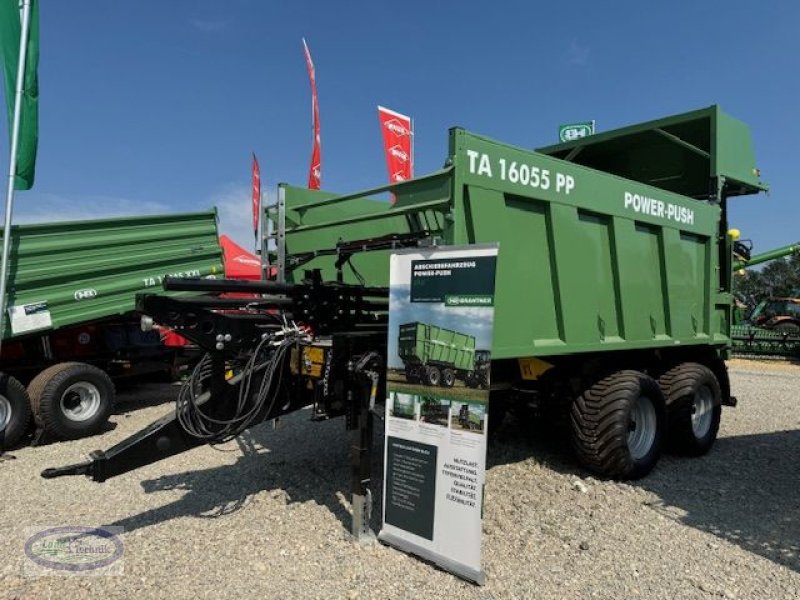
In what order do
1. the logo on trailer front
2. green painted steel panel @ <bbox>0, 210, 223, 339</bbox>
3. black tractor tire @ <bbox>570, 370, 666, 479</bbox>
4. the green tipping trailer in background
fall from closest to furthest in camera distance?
the green tipping trailer in background < black tractor tire @ <bbox>570, 370, 666, 479</bbox> < green painted steel panel @ <bbox>0, 210, 223, 339</bbox> < the logo on trailer front

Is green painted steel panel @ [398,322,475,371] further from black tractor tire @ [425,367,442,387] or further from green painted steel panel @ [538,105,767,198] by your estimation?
green painted steel panel @ [538,105,767,198]

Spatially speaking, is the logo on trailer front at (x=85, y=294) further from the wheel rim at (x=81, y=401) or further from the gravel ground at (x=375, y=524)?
the gravel ground at (x=375, y=524)

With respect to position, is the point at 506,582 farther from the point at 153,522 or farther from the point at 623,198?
the point at 623,198

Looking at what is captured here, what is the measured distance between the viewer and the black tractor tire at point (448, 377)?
3.20 metres

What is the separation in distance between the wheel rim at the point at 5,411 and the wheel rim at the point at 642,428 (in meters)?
5.94

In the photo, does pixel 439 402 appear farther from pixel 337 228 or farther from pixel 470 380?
pixel 337 228

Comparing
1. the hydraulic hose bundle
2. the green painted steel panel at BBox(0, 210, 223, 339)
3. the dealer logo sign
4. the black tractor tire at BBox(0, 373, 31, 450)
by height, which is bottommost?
the dealer logo sign

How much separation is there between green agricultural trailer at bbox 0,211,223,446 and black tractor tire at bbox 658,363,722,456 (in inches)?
229

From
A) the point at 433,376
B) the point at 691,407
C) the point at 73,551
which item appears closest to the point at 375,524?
the point at 433,376

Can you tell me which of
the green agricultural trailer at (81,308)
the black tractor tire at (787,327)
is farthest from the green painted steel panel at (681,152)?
the black tractor tire at (787,327)

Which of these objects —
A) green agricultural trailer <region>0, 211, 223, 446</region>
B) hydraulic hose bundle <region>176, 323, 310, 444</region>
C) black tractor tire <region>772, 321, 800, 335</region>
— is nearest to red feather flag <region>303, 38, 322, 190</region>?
green agricultural trailer <region>0, 211, 223, 446</region>

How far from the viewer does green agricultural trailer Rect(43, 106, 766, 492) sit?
376cm

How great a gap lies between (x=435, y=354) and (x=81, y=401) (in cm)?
512

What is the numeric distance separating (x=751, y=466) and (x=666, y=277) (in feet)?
6.36
